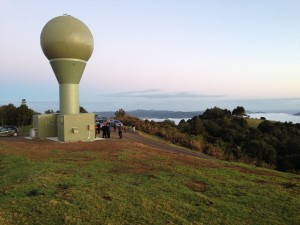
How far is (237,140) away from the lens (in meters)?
47.8

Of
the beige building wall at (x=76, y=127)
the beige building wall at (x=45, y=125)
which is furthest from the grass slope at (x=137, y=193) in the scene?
the beige building wall at (x=45, y=125)

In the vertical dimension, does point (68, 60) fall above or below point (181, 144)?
above

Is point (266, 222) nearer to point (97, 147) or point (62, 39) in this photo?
point (97, 147)

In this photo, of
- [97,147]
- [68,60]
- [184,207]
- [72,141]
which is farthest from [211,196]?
[68,60]

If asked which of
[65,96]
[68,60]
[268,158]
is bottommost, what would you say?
[268,158]

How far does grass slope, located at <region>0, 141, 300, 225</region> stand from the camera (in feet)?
24.7

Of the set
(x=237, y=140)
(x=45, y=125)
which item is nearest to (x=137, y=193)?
(x=45, y=125)

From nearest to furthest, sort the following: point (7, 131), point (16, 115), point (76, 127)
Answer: point (76, 127) < point (7, 131) < point (16, 115)

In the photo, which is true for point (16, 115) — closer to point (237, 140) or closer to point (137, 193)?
point (237, 140)

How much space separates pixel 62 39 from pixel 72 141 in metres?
7.57

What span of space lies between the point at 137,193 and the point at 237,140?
133 feet

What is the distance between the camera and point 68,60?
953 inches

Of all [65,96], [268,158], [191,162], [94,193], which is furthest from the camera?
[268,158]

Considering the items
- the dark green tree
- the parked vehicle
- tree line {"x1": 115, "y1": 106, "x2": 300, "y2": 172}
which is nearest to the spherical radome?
the parked vehicle
